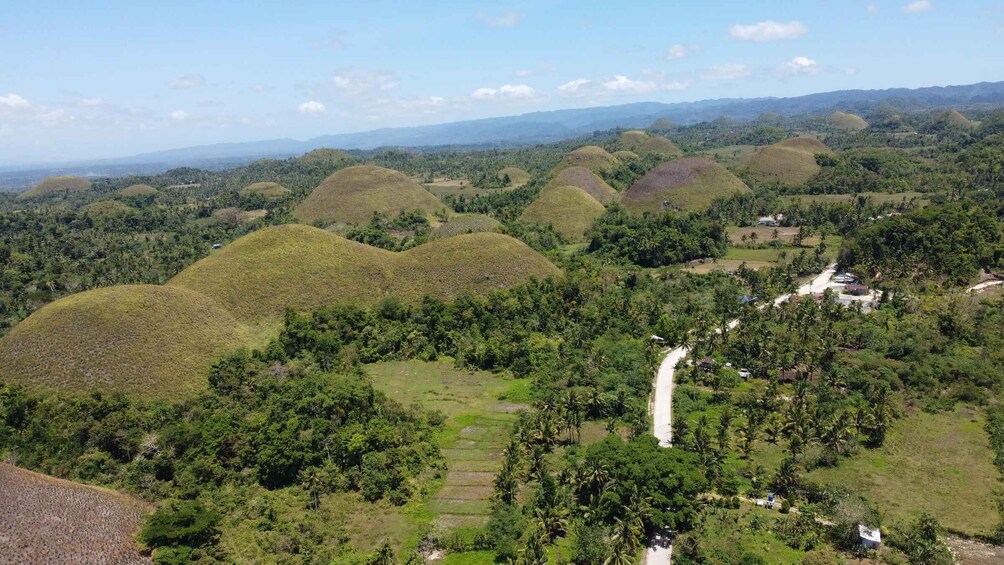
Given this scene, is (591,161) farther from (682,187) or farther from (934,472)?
(934,472)

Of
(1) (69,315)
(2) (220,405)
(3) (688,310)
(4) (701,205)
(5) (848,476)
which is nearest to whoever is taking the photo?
(5) (848,476)

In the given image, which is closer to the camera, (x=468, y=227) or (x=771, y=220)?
(x=468, y=227)

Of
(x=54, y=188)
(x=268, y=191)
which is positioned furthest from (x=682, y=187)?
(x=54, y=188)

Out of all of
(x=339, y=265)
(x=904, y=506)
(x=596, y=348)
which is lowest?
(x=904, y=506)

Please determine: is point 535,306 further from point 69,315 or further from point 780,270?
point 69,315

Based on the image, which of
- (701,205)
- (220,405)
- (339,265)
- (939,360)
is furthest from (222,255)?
(701,205)

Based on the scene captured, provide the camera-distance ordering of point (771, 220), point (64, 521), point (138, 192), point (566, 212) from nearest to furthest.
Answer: point (64, 521) → point (771, 220) → point (566, 212) → point (138, 192)

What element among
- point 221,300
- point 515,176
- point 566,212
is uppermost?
point 515,176

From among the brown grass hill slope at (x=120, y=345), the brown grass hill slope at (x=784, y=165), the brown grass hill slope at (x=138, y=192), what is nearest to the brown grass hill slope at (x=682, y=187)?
the brown grass hill slope at (x=784, y=165)
